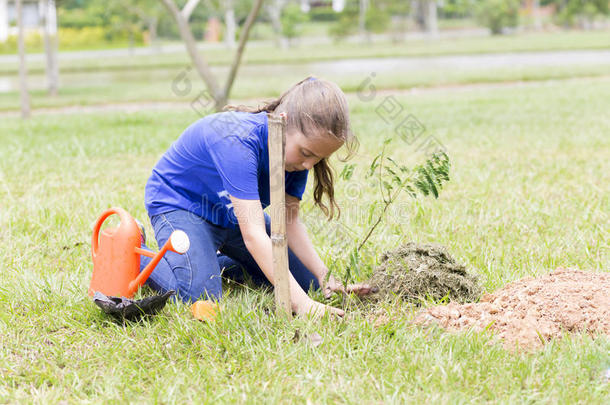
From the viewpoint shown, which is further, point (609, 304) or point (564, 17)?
point (564, 17)

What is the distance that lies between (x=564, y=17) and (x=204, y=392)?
149ft

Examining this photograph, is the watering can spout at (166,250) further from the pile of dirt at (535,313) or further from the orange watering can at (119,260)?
the pile of dirt at (535,313)

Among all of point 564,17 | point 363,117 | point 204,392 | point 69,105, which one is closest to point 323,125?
point 204,392

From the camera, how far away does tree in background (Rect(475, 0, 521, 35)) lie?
129ft

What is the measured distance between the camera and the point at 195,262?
102 inches

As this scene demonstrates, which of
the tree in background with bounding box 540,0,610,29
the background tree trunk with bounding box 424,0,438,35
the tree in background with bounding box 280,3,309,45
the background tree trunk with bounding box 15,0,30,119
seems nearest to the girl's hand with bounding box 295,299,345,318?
the background tree trunk with bounding box 15,0,30,119

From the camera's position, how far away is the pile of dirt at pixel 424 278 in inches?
98.7

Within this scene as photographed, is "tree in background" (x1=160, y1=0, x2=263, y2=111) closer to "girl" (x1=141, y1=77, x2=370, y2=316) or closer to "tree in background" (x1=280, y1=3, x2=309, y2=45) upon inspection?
"girl" (x1=141, y1=77, x2=370, y2=316)

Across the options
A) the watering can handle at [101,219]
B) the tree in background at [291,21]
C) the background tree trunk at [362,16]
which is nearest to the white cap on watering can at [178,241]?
the watering can handle at [101,219]

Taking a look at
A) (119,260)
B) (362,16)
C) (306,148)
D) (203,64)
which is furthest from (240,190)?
(362,16)

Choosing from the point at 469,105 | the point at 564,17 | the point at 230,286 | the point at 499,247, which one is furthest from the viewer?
the point at 564,17

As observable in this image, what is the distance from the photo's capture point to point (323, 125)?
87.6 inches

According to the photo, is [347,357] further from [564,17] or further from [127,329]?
[564,17]

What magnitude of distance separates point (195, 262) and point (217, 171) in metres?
0.38
